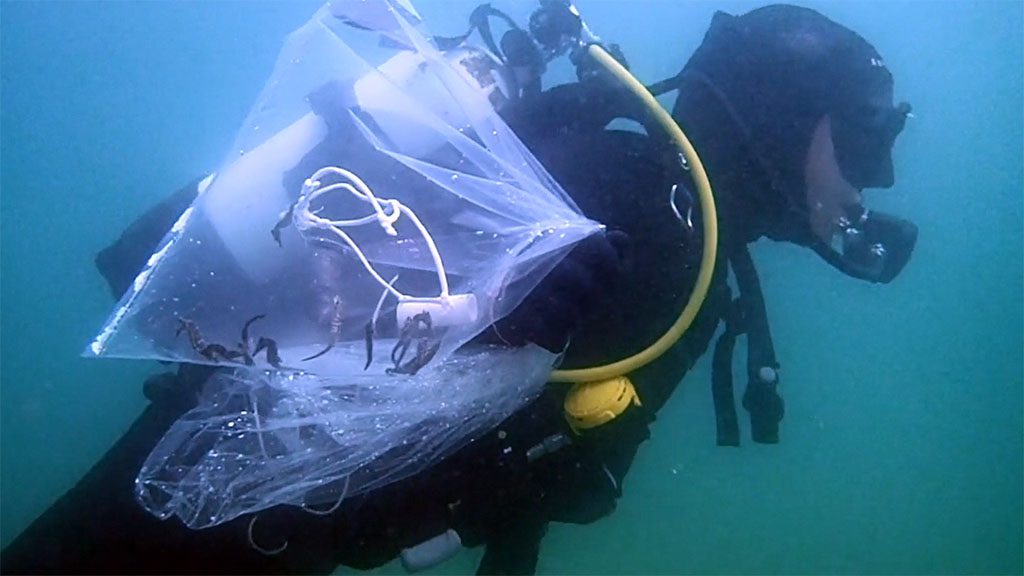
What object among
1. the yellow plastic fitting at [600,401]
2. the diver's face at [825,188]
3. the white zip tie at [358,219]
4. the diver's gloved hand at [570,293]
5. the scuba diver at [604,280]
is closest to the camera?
the white zip tie at [358,219]

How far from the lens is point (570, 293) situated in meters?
1.82

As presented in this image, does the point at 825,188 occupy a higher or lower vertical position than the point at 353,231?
lower

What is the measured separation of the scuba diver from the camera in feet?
6.37

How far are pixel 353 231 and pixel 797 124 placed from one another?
52.3 inches

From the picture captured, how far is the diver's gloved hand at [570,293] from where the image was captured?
1.79 metres

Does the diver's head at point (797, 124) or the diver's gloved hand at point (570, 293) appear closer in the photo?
the diver's gloved hand at point (570, 293)

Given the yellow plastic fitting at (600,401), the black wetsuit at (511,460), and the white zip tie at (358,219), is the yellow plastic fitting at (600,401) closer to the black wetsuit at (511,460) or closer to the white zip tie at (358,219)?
the black wetsuit at (511,460)

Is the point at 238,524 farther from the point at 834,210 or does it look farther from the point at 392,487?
the point at 834,210

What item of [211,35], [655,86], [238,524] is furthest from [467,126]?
[211,35]

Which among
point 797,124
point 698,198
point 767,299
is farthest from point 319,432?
point 767,299

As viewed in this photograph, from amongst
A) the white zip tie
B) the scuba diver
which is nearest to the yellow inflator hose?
the scuba diver

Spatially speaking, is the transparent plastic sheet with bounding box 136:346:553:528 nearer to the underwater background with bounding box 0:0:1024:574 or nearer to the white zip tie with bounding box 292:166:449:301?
the white zip tie with bounding box 292:166:449:301

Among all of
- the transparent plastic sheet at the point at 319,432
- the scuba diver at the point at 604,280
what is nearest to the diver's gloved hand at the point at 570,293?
the scuba diver at the point at 604,280

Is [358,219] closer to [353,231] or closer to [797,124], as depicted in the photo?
[353,231]
